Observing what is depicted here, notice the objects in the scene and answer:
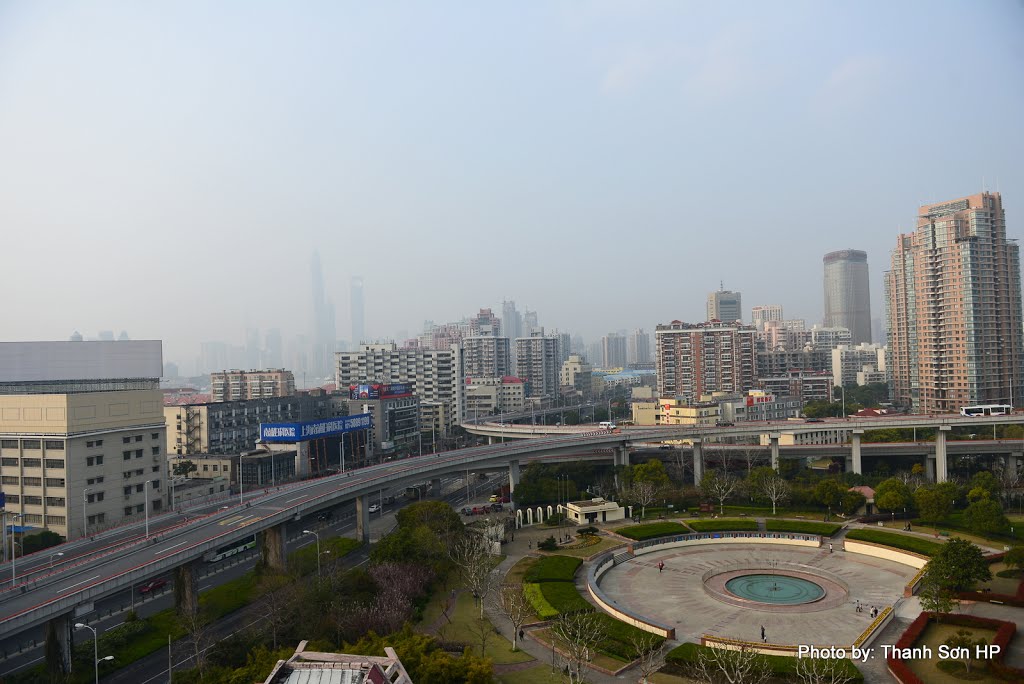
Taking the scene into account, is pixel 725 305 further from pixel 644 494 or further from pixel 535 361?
pixel 644 494

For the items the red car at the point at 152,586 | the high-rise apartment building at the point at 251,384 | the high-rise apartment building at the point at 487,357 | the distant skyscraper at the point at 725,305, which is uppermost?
the distant skyscraper at the point at 725,305

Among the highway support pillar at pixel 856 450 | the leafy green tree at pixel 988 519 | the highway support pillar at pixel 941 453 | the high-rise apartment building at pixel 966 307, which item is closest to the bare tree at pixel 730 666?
the leafy green tree at pixel 988 519

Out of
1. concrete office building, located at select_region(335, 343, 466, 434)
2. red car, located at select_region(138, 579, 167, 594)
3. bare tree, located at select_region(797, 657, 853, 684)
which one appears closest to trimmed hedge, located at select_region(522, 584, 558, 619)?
bare tree, located at select_region(797, 657, 853, 684)

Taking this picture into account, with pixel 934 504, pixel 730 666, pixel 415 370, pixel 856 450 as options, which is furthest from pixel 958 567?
pixel 415 370

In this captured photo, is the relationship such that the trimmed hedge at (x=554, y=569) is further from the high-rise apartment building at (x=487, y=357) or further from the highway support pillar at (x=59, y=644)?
the high-rise apartment building at (x=487, y=357)

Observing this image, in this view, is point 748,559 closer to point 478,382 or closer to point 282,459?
point 282,459

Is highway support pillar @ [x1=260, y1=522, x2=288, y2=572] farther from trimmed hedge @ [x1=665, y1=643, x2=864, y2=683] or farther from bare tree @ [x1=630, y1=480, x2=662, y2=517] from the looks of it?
bare tree @ [x1=630, y1=480, x2=662, y2=517]
